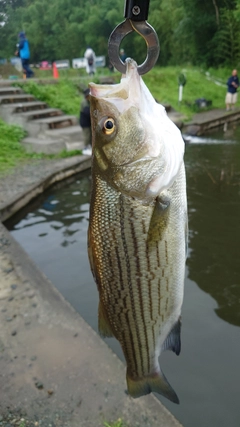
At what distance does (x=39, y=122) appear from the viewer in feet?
40.4

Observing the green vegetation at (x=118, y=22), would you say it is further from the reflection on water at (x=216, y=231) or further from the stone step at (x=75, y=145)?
the reflection on water at (x=216, y=231)

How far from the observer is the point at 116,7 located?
4672cm

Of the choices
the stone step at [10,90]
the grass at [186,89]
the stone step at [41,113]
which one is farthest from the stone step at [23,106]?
the grass at [186,89]

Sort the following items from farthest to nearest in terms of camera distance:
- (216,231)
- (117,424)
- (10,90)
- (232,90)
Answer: (232,90) → (10,90) → (216,231) → (117,424)

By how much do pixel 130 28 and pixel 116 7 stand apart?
51224mm

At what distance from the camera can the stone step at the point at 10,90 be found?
13.9 metres

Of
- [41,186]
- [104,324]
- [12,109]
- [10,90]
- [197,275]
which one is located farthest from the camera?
[10,90]

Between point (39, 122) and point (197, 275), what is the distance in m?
8.84

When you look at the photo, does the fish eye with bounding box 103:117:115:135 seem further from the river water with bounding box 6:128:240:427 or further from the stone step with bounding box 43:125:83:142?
the stone step with bounding box 43:125:83:142

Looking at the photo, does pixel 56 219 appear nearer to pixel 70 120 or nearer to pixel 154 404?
pixel 154 404

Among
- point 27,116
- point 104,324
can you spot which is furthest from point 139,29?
point 27,116

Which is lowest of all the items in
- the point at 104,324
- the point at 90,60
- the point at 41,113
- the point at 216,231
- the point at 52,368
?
the point at 216,231

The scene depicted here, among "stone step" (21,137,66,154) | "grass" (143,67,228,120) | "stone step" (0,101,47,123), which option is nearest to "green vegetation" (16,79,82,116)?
"stone step" (0,101,47,123)

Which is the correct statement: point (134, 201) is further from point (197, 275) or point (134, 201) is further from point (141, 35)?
point (197, 275)
